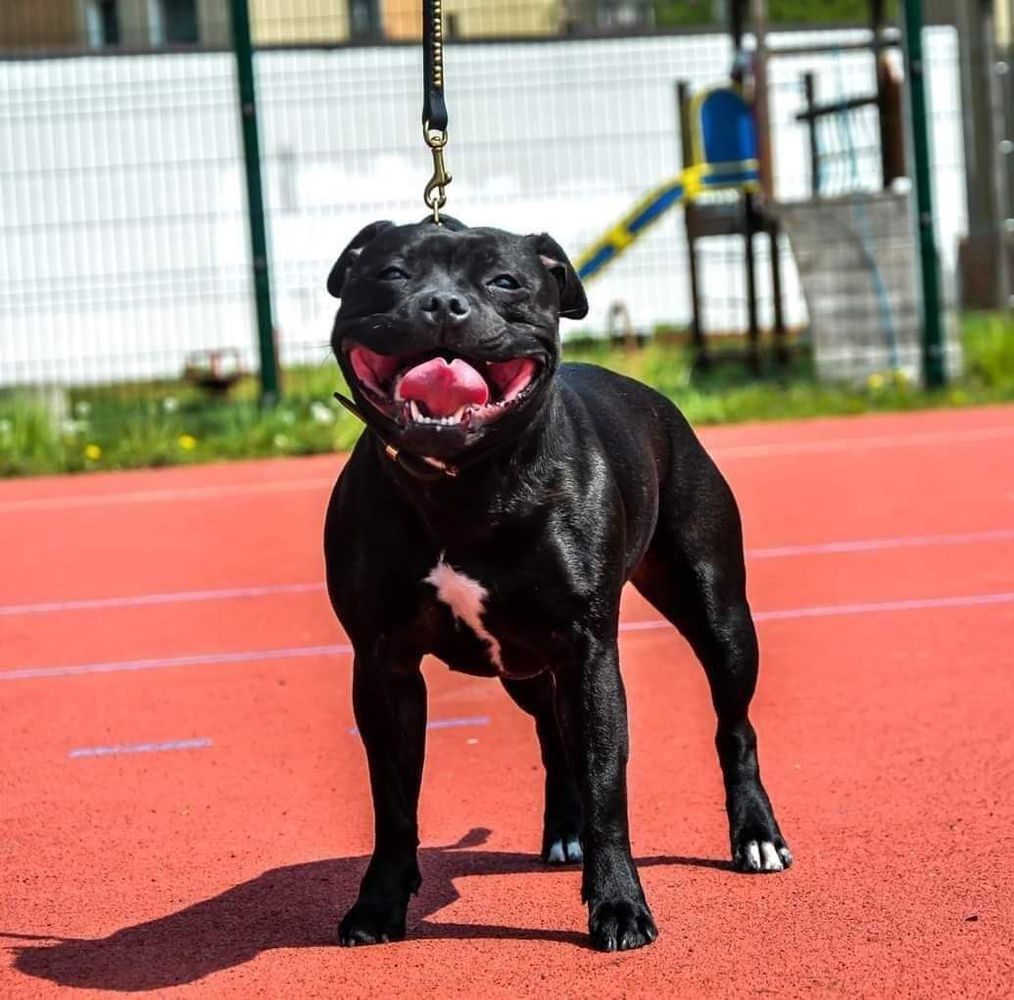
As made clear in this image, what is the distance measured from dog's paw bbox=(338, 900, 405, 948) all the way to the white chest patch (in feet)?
2.26

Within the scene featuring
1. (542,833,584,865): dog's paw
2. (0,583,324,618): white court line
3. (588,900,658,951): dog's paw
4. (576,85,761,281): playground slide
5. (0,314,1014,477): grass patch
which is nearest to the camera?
(588,900,658,951): dog's paw

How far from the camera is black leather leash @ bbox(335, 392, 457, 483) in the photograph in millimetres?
3777

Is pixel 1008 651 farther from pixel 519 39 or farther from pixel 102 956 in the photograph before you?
pixel 519 39

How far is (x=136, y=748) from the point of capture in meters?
6.19

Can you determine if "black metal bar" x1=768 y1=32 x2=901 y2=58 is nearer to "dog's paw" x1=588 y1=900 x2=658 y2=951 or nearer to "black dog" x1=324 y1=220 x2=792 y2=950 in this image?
"black dog" x1=324 y1=220 x2=792 y2=950

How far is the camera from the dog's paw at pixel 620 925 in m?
3.93

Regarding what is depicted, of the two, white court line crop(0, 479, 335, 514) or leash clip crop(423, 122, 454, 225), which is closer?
leash clip crop(423, 122, 454, 225)

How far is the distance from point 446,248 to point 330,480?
8.74m

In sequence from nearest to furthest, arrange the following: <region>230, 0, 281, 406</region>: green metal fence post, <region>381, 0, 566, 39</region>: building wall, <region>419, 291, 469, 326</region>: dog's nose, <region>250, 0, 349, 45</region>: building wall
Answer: <region>419, 291, 469, 326</region>: dog's nose < <region>230, 0, 281, 406</region>: green metal fence post < <region>250, 0, 349, 45</region>: building wall < <region>381, 0, 566, 39</region>: building wall

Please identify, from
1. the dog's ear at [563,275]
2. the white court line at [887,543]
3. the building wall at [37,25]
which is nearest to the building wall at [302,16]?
the building wall at [37,25]

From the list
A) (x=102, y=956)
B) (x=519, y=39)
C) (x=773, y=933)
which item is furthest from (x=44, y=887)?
(x=519, y=39)

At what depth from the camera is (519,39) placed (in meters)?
22.7

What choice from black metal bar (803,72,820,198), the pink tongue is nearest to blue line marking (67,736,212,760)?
the pink tongue

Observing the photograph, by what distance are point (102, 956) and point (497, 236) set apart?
178 centimetres
